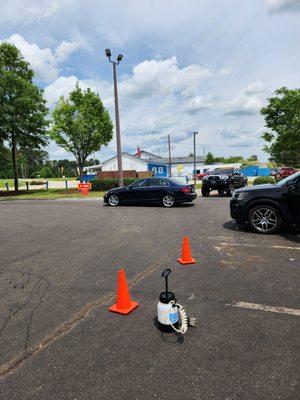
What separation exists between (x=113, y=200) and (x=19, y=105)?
54.4ft

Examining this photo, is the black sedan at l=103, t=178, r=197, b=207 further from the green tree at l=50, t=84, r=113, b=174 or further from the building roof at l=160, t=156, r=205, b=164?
the building roof at l=160, t=156, r=205, b=164

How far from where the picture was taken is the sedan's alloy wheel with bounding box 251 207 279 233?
290 inches

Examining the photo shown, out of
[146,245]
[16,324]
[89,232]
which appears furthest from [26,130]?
[16,324]

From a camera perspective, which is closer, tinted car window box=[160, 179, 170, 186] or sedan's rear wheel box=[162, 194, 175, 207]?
sedan's rear wheel box=[162, 194, 175, 207]

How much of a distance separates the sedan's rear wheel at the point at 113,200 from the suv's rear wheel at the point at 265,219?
322 inches

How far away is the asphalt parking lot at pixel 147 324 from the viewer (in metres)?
2.38

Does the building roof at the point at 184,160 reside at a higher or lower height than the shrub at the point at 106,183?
higher

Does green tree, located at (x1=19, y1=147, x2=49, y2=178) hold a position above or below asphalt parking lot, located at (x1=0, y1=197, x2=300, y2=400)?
above

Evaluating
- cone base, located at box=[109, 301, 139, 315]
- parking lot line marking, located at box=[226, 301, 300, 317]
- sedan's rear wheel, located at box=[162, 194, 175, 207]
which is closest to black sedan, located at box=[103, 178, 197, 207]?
sedan's rear wheel, located at box=[162, 194, 175, 207]

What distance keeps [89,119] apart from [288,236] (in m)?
25.7

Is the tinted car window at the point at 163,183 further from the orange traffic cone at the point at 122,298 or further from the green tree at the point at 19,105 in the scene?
the green tree at the point at 19,105

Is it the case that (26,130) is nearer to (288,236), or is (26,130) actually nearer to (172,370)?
(288,236)

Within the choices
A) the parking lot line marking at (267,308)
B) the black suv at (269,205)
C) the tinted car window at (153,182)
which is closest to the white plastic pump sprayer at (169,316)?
the parking lot line marking at (267,308)

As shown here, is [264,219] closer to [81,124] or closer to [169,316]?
[169,316]
